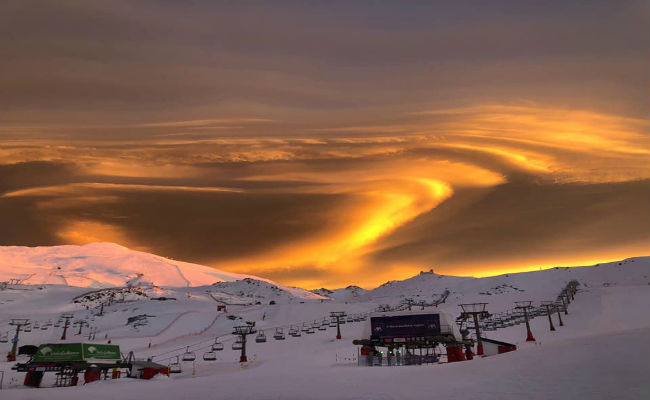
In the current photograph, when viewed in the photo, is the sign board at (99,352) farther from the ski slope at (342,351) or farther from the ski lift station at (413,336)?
the ski lift station at (413,336)

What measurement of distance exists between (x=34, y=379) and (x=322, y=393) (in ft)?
137

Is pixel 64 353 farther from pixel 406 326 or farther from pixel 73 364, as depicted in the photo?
pixel 406 326

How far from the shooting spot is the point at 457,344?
49.4 m

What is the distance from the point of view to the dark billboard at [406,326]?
50.9 meters

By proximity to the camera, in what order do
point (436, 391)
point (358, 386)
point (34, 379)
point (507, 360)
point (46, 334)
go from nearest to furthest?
point (436, 391)
point (358, 386)
point (507, 360)
point (34, 379)
point (46, 334)

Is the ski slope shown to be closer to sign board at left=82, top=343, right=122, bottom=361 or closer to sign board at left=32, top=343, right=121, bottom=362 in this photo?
sign board at left=32, top=343, right=121, bottom=362

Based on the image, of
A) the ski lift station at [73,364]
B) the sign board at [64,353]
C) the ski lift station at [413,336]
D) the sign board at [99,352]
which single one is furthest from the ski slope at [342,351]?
the sign board at [99,352]

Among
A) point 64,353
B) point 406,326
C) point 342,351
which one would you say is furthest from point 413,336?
point 64,353

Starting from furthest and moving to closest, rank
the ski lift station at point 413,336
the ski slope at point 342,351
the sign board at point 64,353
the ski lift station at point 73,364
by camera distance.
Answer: the ski lift station at point 413,336 → the sign board at point 64,353 → the ski lift station at point 73,364 → the ski slope at point 342,351

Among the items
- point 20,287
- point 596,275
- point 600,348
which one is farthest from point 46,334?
point 596,275

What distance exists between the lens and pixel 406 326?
52156mm

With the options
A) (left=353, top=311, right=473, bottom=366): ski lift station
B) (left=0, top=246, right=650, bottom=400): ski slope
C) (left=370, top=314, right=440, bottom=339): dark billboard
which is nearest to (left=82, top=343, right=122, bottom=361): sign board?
(left=0, top=246, right=650, bottom=400): ski slope

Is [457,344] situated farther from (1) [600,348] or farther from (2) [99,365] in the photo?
(2) [99,365]

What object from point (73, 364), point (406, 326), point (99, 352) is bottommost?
point (73, 364)
